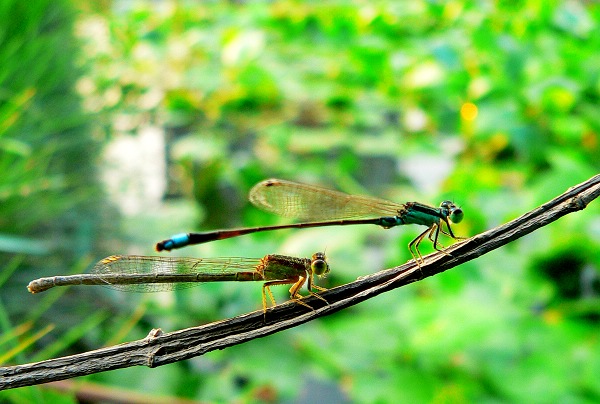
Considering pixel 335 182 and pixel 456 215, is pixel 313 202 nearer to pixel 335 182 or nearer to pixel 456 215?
pixel 456 215

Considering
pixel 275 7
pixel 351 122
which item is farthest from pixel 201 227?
pixel 275 7

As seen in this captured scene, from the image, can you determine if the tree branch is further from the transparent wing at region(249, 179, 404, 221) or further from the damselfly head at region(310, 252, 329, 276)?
the transparent wing at region(249, 179, 404, 221)

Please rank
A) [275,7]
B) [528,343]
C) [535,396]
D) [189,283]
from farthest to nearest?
[275,7]
[528,343]
[535,396]
[189,283]

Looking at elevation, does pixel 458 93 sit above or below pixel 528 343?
above

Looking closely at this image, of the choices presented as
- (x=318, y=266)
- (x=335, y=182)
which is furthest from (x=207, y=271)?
(x=335, y=182)

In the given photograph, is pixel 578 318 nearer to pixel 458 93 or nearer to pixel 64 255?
pixel 458 93

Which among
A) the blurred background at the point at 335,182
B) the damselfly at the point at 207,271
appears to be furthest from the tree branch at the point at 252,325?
the blurred background at the point at 335,182

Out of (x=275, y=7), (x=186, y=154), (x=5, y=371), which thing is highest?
(x=275, y=7)
